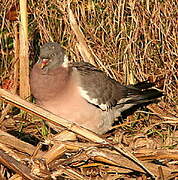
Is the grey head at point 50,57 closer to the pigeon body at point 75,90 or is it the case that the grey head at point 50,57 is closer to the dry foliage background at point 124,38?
the pigeon body at point 75,90

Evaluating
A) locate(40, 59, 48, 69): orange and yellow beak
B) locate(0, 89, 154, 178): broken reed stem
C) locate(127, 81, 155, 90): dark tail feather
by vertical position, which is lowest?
locate(127, 81, 155, 90): dark tail feather

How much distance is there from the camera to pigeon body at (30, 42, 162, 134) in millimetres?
3592

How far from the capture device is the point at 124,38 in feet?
13.6

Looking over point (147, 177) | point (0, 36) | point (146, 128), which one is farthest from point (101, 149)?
point (0, 36)

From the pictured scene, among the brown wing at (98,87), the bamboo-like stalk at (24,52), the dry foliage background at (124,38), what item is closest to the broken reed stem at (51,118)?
the brown wing at (98,87)

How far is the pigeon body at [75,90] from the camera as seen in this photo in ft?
11.8

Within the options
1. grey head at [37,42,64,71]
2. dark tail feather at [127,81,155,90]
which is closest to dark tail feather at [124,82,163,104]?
dark tail feather at [127,81,155,90]

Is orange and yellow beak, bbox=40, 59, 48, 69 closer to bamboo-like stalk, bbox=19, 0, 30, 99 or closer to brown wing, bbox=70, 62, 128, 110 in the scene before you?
brown wing, bbox=70, 62, 128, 110

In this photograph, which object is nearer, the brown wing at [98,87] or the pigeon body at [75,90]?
the pigeon body at [75,90]

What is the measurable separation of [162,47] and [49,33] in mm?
879

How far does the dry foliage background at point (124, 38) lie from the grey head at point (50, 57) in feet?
1.63

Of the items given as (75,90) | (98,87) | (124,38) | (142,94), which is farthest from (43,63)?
(142,94)

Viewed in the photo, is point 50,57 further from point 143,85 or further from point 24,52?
point 143,85

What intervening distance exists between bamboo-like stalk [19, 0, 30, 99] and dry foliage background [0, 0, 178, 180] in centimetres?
16
